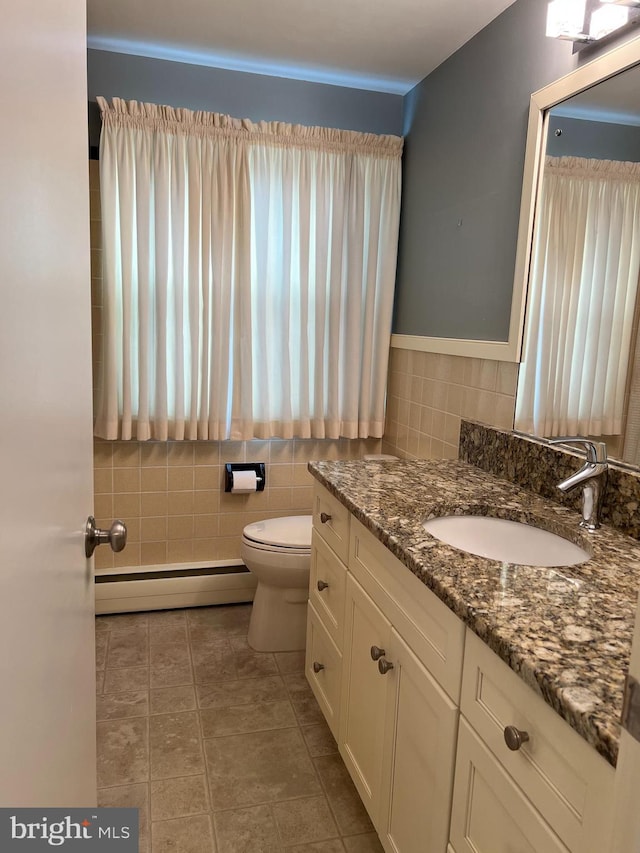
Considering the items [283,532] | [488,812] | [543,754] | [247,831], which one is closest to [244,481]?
[283,532]

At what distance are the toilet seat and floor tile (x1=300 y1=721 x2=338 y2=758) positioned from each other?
2.05ft

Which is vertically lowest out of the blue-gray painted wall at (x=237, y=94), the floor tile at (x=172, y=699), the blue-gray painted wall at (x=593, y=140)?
the floor tile at (x=172, y=699)

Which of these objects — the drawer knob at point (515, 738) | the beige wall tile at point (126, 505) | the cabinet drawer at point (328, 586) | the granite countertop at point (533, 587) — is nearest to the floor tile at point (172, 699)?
the cabinet drawer at point (328, 586)

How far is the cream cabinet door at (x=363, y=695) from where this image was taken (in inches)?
60.5

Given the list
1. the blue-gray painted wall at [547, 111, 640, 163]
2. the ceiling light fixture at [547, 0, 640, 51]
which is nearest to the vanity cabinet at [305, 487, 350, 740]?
the blue-gray painted wall at [547, 111, 640, 163]

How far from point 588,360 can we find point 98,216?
204 cm

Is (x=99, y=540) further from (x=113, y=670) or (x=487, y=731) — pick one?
(x=113, y=670)

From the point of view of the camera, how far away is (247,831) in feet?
5.55

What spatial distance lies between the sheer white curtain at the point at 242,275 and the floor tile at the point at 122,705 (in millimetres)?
1061

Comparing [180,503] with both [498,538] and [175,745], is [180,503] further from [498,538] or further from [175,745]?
[498,538]

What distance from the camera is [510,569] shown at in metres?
1.24

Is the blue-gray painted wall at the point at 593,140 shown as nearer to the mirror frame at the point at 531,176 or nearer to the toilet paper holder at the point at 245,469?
the mirror frame at the point at 531,176

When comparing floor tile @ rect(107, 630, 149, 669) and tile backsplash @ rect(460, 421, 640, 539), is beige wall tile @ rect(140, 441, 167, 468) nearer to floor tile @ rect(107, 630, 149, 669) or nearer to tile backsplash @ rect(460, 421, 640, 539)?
floor tile @ rect(107, 630, 149, 669)

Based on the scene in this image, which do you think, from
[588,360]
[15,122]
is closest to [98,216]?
[588,360]
